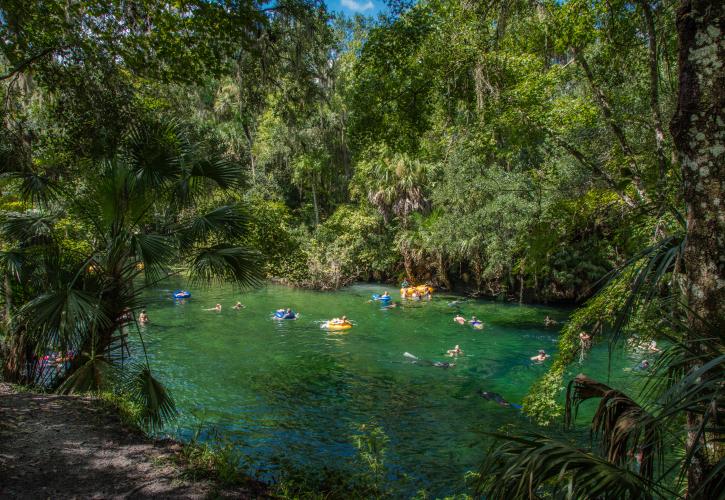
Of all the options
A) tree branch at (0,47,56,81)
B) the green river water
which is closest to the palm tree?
tree branch at (0,47,56,81)

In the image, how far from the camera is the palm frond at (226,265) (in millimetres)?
6449

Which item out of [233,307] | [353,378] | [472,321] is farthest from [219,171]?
[233,307]

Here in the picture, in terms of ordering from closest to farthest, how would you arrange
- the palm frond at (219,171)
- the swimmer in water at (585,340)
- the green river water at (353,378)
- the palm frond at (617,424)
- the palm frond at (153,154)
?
the palm frond at (617,424) → the palm frond at (153,154) → the palm frond at (219,171) → the swimmer in water at (585,340) → the green river water at (353,378)

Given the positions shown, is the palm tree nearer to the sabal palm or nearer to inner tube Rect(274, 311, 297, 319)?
the sabal palm

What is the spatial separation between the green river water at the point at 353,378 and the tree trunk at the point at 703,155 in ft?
4.95

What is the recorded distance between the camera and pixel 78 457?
485cm

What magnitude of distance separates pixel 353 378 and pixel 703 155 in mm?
11345

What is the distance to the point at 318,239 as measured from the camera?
28375mm

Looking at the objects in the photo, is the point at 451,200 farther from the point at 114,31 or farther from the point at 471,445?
the point at 114,31

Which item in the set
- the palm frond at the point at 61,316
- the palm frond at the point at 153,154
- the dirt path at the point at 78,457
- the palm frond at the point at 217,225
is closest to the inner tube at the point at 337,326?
the palm frond at the point at 217,225

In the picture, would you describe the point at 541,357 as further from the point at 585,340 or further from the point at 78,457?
the point at 78,457

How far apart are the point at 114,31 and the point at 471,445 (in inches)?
334

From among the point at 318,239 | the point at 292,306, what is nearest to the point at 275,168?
the point at 318,239

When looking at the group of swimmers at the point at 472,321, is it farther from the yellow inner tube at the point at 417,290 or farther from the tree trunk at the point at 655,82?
the tree trunk at the point at 655,82
